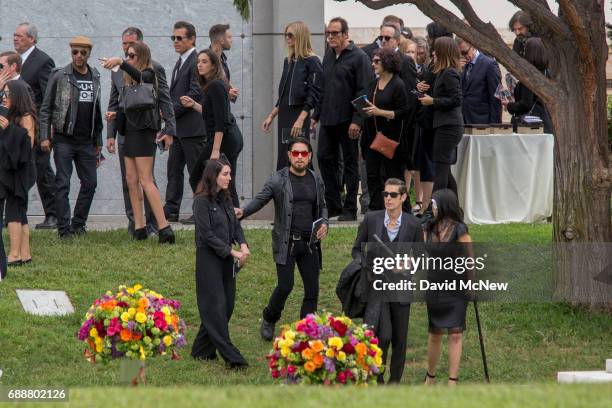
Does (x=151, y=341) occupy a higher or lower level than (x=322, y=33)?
lower

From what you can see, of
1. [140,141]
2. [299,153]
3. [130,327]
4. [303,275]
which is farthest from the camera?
[140,141]

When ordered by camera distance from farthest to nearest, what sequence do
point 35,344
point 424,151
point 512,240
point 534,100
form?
point 534,100 → point 424,151 → point 512,240 → point 35,344

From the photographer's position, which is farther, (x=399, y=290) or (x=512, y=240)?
(x=512, y=240)

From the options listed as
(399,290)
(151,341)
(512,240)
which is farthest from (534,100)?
(151,341)

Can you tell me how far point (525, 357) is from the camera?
41.1 feet

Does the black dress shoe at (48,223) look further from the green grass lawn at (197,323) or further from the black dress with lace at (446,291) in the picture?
the black dress with lace at (446,291)

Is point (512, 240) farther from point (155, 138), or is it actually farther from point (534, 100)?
point (155, 138)

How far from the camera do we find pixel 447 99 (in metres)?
15.3

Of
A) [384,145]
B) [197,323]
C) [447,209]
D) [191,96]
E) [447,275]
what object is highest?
[191,96]

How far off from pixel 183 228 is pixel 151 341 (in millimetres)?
6163

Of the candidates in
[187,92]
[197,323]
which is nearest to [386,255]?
[197,323]

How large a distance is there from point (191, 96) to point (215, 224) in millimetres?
4819

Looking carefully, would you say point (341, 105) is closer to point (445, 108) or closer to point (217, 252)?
point (445, 108)

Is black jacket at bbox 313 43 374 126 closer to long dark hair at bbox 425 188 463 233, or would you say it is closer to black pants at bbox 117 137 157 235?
black pants at bbox 117 137 157 235
